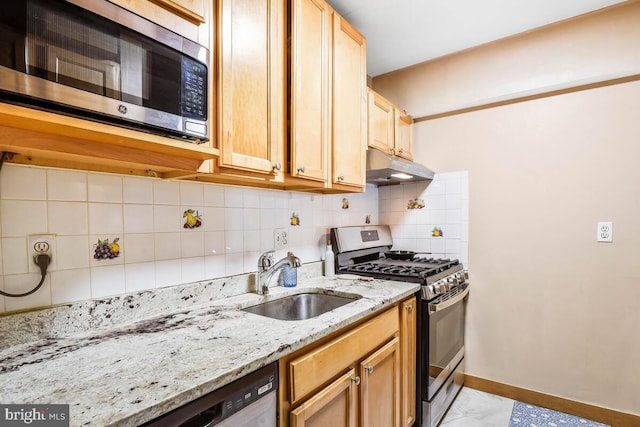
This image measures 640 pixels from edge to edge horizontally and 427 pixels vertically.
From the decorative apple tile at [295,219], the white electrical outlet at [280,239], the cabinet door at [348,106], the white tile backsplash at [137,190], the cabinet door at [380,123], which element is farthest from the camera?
the cabinet door at [380,123]

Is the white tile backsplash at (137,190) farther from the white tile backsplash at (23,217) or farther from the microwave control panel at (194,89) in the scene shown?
the microwave control panel at (194,89)

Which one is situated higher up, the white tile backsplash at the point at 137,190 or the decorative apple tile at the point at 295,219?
the white tile backsplash at the point at 137,190

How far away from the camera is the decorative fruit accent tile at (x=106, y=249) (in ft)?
3.72

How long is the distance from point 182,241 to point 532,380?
97.0 inches

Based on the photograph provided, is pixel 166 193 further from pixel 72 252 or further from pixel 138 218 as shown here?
pixel 72 252

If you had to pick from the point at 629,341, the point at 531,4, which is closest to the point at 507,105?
the point at 531,4

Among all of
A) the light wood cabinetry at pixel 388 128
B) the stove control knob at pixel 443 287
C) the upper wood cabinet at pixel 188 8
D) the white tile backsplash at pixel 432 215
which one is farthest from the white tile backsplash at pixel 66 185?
the white tile backsplash at pixel 432 215

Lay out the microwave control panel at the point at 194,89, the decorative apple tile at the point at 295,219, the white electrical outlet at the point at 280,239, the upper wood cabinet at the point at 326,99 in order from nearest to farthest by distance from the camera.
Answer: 1. the microwave control panel at the point at 194,89
2. the upper wood cabinet at the point at 326,99
3. the white electrical outlet at the point at 280,239
4. the decorative apple tile at the point at 295,219

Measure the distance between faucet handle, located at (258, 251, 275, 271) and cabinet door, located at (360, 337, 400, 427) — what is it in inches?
25.3

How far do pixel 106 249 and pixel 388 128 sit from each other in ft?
6.17

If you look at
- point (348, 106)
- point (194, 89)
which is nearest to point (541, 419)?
point (348, 106)

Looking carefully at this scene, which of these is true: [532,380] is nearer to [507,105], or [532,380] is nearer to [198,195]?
[507,105]

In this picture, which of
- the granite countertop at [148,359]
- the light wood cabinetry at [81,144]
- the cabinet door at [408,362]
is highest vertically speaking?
the light wood cabinetry at [81,144]

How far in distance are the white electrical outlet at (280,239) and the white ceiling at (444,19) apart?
52.7 inches
